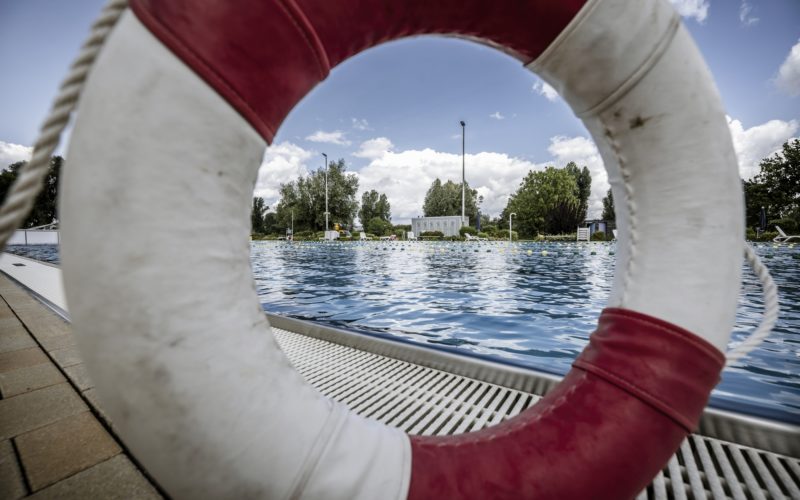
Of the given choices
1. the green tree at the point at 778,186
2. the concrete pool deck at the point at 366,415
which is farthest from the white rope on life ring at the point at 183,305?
the green tree at the point at 778,186

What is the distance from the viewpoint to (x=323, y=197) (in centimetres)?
4022

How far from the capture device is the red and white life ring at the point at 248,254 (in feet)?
1.84

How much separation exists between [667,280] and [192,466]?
1178 mm

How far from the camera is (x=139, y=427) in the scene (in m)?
0.59

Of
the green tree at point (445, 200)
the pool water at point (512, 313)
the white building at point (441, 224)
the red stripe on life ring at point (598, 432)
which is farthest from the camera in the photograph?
the green tree at point (445, 200)

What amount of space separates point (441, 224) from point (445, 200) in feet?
44.8

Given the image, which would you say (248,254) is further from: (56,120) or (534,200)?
(534,200)

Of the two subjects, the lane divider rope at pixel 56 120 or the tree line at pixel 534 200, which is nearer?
the lane divider rope at pixel 56 120

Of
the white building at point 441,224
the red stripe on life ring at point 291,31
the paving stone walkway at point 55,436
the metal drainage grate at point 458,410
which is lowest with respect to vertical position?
the metal drainage grate at point 458,410

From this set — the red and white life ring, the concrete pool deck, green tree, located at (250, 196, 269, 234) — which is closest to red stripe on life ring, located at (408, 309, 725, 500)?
the red and white life ring

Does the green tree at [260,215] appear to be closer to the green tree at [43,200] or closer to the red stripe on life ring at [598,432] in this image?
the green tree at [43,200]

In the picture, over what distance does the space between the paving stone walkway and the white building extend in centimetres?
3475

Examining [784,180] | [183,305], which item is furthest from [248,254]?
[784,180]

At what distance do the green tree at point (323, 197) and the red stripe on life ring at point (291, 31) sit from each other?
4028 centimetres
